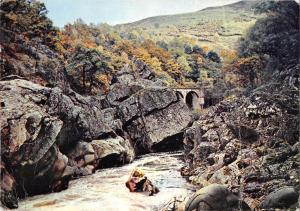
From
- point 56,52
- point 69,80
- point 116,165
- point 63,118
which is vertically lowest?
point 116,165

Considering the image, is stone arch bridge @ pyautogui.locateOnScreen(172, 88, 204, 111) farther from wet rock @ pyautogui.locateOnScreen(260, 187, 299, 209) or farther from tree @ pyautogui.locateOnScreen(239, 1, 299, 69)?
wet rock @ pyautogui.locateOnScreen(260, 187, 299, 209)

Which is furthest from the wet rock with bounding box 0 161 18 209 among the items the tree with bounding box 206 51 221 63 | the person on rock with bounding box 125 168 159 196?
the tree with bounding box 206 51 221 63

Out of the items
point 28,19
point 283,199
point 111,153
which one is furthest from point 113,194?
point 28,19

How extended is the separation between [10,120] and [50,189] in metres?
2.12

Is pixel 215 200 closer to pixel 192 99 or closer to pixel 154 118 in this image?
pixel 192 99

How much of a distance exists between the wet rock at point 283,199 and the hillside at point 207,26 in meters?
3.89

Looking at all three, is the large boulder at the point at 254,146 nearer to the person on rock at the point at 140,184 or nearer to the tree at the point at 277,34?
the tree at the point at 277,34

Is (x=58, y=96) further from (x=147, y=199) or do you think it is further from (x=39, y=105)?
(x=147, y=199)

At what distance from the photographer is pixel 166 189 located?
9.52 meters

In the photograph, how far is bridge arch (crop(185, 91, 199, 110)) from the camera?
438 inches

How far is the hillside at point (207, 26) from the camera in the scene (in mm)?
8788

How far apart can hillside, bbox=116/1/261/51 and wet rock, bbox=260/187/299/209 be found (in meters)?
3.89

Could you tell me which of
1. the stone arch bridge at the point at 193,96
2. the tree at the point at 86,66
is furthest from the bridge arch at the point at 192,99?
the tree at the point at 86,66

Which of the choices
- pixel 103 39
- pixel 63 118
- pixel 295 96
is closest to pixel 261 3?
pixel 295 96
